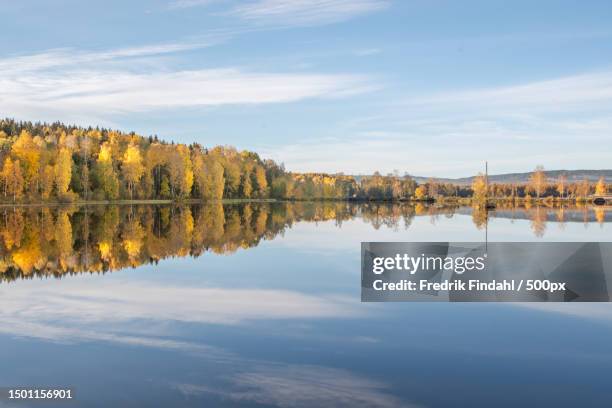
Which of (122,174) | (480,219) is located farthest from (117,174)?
(480,219)

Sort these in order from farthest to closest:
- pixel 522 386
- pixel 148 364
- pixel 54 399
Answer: pixel 148 364 < pixel 522 386 < pixel 54 399

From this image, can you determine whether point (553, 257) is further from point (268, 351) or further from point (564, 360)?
point (268, 351)

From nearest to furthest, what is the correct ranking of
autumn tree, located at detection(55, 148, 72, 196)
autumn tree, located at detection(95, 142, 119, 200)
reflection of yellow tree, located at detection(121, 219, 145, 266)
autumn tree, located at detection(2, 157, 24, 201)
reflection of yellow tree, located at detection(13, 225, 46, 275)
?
reflection of yellow tree, located at detection(13, 225, 46, 275)
reflection of yellow tree, located at detection(121, 219, 145, 266)
autumn tree, located at detection(2, 157, 24, 201)
autumn tree, located at detection(55, 148, 72, 196)
autumn tree, located at detection(95, 142, 119, 200)

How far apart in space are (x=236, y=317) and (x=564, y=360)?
23.2 ft

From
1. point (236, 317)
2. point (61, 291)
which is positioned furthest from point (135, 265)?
point (236, 317)

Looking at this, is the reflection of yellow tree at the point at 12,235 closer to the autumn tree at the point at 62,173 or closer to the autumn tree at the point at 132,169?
the autumn tree at the point at 62,173

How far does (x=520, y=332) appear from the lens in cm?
1232

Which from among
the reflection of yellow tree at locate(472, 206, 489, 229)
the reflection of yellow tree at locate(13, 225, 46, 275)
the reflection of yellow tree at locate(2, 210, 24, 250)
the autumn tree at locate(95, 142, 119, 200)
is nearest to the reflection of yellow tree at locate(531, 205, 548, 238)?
the reflection of yellow tree at locate(472, 206, 489, 229)

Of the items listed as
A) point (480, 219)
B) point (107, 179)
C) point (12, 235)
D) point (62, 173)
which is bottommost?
point (12, 235)

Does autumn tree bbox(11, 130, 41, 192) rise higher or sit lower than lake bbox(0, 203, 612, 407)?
higher

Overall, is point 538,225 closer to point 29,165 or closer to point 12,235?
point 12,235

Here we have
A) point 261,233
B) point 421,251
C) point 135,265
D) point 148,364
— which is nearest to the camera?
point 148,364

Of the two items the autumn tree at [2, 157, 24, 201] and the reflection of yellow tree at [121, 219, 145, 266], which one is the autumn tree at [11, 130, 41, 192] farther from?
the reflection of yellow tree at [121, 219, 145, 266]

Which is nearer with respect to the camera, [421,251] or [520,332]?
[520,332]
